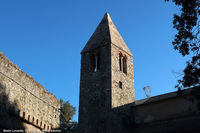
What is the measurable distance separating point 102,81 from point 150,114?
2.88 m

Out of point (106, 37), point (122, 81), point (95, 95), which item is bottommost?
point (95, 95)

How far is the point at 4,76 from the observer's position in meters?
10.2

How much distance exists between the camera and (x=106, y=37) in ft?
45.2

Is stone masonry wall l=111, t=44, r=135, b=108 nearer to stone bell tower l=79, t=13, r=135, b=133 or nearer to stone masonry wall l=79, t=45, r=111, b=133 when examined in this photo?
stone bell tower l=79, t=13, r=135, b=133

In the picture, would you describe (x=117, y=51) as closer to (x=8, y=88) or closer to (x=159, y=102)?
(x=159, y=102)

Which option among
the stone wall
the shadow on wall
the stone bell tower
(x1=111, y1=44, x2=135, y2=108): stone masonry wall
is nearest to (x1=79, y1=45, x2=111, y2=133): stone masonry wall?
the stone bell tower

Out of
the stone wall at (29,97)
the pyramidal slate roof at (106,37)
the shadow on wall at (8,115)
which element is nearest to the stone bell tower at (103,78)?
the pyramidal slate roof at (106,37)

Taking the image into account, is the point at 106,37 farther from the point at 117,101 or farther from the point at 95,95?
the point at 117,101

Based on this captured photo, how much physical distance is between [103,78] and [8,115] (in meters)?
4.80

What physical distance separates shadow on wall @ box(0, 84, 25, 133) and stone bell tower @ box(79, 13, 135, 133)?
10.1 ft

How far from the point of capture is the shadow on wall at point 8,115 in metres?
9.56

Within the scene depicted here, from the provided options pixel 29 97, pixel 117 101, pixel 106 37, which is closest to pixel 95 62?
pixel 106 37

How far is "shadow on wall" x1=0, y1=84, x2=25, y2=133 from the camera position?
31.4 ft

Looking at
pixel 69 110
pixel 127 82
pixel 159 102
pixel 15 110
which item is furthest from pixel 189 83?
pixel 69 110
